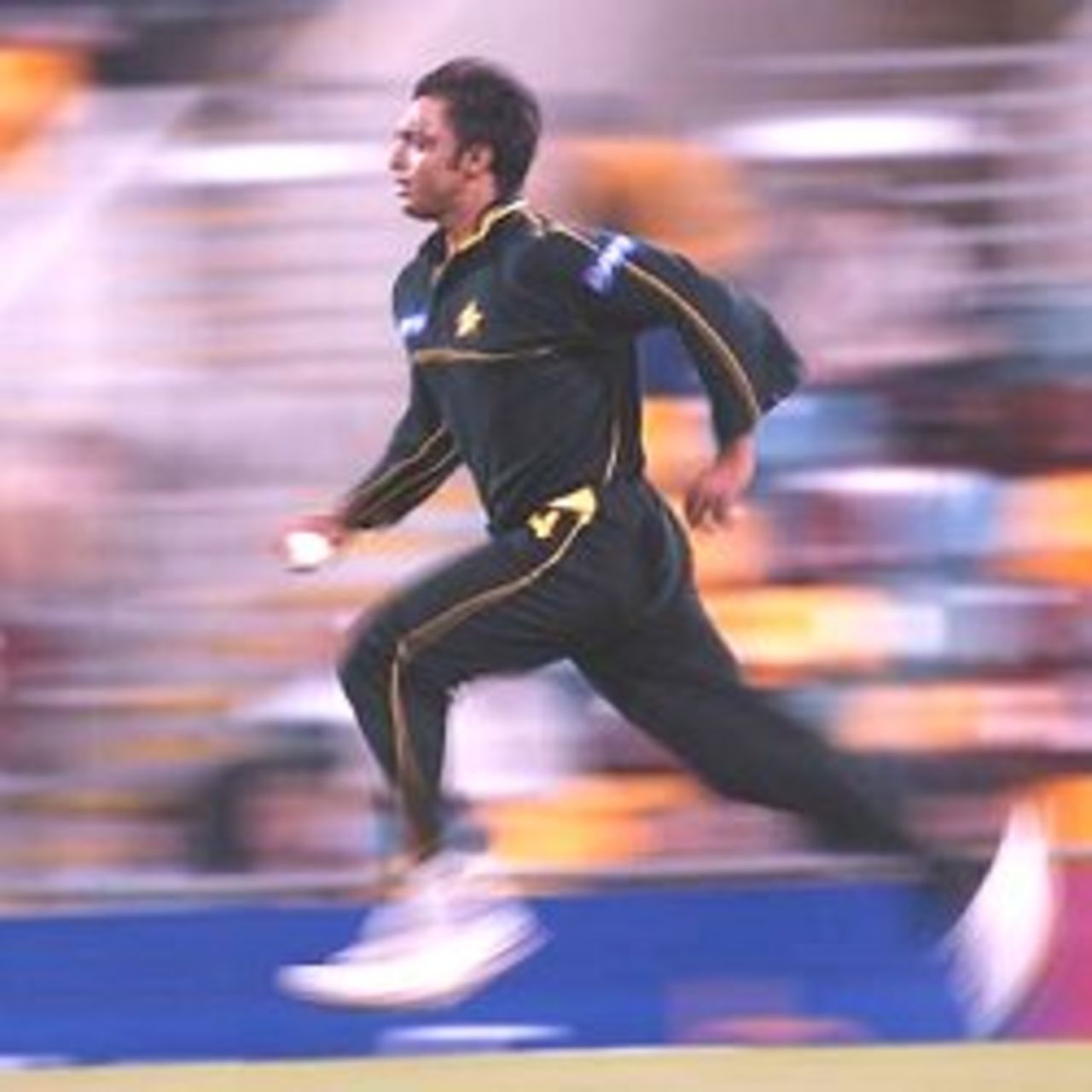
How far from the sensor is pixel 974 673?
28.6ft

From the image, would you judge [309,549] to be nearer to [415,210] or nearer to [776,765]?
[415,210]

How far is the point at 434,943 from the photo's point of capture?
24.5 ft

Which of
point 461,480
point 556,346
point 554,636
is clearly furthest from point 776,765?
point 461,480

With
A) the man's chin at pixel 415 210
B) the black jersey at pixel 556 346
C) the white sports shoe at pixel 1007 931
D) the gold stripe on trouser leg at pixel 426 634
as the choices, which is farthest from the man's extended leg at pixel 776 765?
the man's chin at pixel 415 210

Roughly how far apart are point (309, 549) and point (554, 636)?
18.0 inches

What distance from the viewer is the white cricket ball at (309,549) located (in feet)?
24.1

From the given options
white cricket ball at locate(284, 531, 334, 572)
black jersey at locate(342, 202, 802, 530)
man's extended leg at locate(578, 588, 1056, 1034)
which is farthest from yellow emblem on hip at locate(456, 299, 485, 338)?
man's extended leg at locate(578, 588, 1056, 1034)

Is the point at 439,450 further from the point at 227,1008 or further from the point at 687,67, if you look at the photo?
Result: the point at 687,67

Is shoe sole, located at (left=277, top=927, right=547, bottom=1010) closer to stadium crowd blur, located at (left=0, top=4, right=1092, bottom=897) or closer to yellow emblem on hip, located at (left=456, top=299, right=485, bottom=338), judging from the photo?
stadium crowd blur, located at (left=0, top=4, right=1092, bottom=897)

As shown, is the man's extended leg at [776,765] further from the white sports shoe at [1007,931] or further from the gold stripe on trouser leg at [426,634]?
the gold stripe on trouser leg at [426,634]

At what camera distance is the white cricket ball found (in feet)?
24.1

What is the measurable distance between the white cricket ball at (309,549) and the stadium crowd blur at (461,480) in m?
1.07

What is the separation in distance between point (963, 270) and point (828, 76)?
619mm

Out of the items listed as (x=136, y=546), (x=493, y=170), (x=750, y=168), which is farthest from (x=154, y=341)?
(x=493, y=170)
